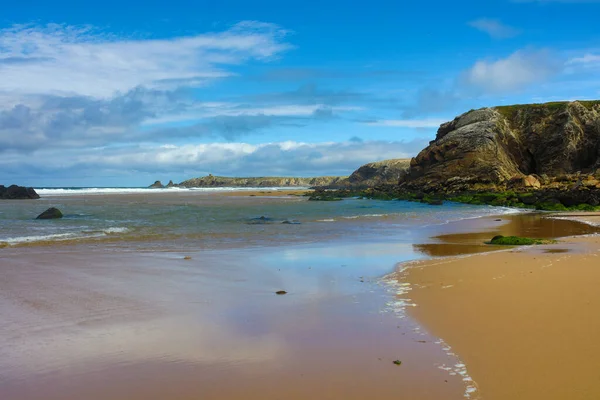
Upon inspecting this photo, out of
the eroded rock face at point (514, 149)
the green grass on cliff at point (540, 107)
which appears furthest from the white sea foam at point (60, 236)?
the green grass on cliff at point (540, 107)

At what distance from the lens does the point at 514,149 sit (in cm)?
6956

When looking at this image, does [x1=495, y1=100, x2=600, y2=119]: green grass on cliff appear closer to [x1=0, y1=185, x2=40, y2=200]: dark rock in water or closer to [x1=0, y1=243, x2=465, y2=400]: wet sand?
[x1=0, y1=185, x2=40, y2=200]: dark rock in water

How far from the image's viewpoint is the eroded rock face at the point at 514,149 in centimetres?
6328

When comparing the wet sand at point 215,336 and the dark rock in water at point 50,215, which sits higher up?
the dark rock in water at point 50,215

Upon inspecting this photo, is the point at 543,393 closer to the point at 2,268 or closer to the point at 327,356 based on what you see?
the point at 327,356

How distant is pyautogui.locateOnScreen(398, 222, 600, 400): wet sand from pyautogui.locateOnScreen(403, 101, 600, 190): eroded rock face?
52817 millimetres

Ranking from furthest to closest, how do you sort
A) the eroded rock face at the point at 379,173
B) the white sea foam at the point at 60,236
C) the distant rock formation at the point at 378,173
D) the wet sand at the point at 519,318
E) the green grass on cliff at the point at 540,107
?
1. the eroded rock face at the point at 379,173
2. the distant rock formation at the point at 378,173
3. the green grass on cliff at the point at 540,107
4. the white sea foam at the point at 60,236
5. the wet sand at the point at 519,318

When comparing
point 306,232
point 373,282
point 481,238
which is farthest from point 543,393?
point 306,232

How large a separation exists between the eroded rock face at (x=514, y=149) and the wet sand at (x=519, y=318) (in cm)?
5282

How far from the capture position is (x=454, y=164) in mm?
65500

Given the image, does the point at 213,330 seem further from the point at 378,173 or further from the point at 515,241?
the point at 378,173

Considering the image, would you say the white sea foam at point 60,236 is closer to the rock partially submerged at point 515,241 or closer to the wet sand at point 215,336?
the wet sand at point 215,336

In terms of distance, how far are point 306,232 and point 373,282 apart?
38.8 ft

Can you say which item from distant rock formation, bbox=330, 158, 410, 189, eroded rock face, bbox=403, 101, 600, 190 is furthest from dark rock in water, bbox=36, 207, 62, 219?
distant rock formation, bbox=330, 158, 410, 189
